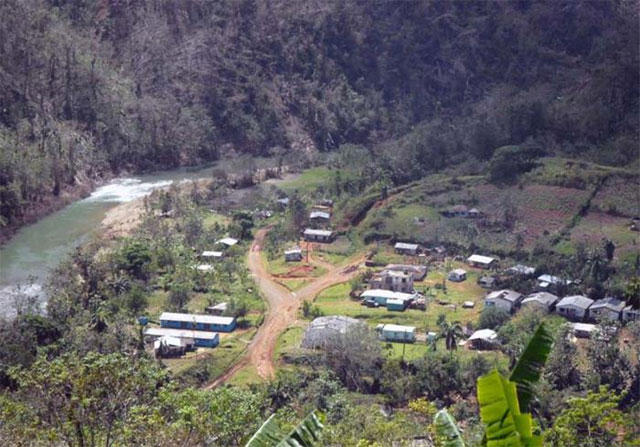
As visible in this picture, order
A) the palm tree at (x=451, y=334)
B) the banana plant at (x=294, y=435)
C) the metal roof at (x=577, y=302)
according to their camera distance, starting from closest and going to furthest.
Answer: the banana plant at (x=294, y=435) → the palm tree at (x=451, y=334) → the metal roof at (x=577, y=302)

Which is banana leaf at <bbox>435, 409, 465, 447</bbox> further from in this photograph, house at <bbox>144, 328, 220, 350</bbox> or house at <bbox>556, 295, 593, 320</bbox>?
house at <bbox>556, 295, 593, 320</bbox>

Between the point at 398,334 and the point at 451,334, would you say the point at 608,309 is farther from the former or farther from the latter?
the point at 398,334

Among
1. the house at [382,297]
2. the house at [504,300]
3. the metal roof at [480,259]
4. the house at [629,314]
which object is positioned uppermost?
the house at [382,297]

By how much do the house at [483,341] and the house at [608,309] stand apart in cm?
335

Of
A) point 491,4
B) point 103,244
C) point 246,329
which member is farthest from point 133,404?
point 491,4

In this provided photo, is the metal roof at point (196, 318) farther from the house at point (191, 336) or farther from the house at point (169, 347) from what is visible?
the house at point (169, 347)

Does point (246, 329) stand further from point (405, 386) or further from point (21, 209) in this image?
point (21, 209)

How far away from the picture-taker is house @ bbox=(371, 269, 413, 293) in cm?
3023

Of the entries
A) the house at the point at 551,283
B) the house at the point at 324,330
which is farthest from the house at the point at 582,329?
the house at the point at 324,330

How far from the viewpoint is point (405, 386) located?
74.2 ft

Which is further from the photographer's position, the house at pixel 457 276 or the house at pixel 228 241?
the house at pixel 228 241

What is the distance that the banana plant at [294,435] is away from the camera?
834cm

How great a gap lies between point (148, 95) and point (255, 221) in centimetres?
1780

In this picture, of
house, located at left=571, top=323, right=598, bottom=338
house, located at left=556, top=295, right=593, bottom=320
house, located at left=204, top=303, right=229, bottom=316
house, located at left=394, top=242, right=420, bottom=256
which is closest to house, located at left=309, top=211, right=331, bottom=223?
house, located at left=394, top=242, right=420, bottom=256
